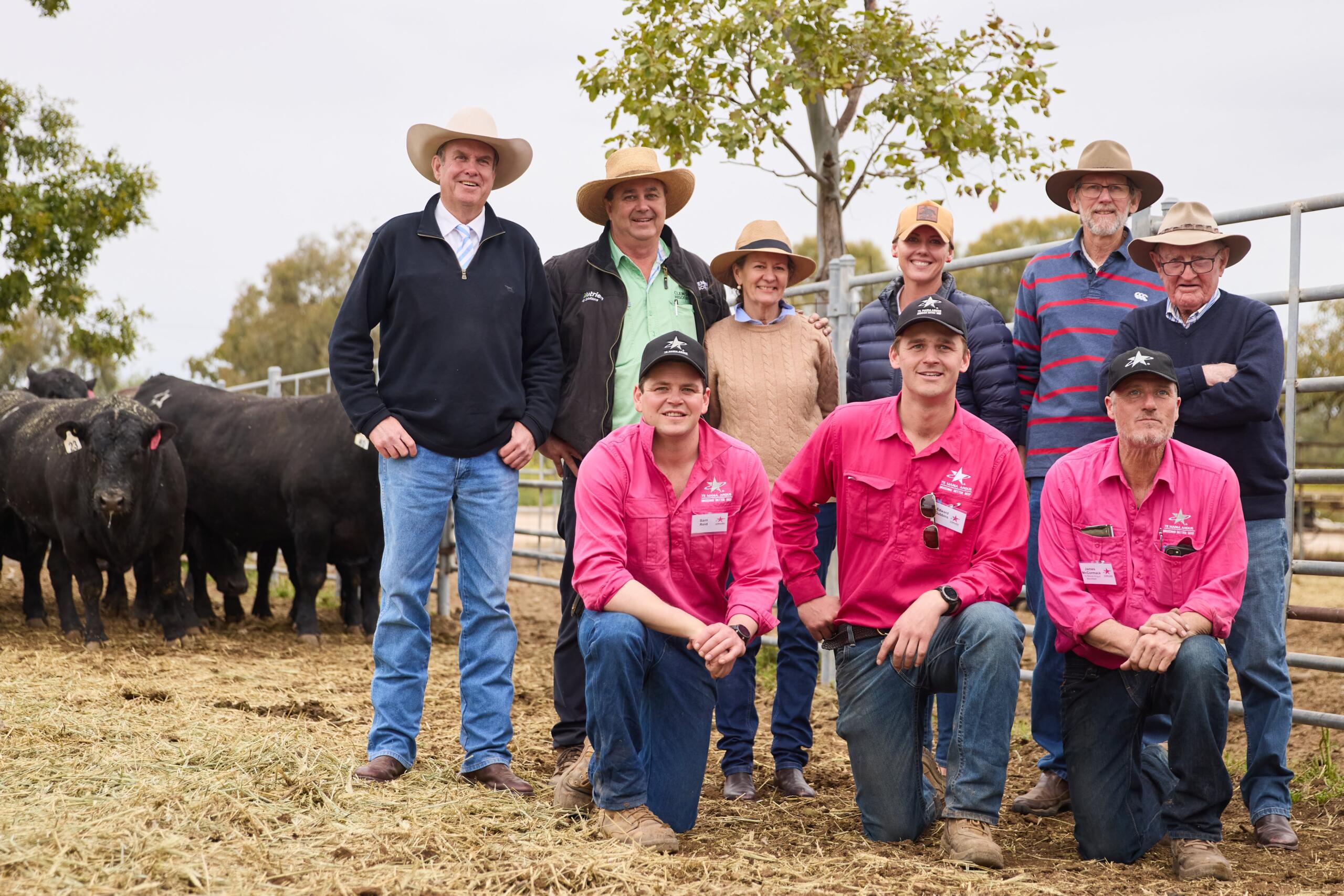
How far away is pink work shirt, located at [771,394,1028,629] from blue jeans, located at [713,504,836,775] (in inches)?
16.7

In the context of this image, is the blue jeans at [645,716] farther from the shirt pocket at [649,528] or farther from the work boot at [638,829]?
the shirt pocket at [649,528]

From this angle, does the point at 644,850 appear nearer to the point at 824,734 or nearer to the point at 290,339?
the point at 824,734

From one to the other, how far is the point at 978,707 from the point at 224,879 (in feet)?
6.57

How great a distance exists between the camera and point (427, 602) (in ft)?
14.0

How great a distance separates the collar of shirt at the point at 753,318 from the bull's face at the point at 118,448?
14.8 ft

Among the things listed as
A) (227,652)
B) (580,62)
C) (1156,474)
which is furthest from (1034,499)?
(580,62)

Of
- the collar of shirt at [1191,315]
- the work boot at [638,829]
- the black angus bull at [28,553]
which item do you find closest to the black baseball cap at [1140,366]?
the collar of shirt at [1191,315]

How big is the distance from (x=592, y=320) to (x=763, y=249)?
26.0 inches

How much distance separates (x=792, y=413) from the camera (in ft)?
15.0

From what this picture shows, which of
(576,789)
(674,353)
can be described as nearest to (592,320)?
(674,353)

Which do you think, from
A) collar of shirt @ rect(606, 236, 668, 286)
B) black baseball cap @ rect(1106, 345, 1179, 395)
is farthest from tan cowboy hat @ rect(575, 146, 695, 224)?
black baseball cap @ rect(1106, 345, 1179, 395)

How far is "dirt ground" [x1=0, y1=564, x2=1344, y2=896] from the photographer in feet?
10.2

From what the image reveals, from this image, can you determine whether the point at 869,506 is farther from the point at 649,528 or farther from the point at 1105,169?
the point at 1105,169

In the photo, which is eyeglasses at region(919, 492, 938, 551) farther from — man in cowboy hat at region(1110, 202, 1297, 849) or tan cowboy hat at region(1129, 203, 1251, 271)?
tan cowboy hat at region(1129, 203, 1251, 271)
